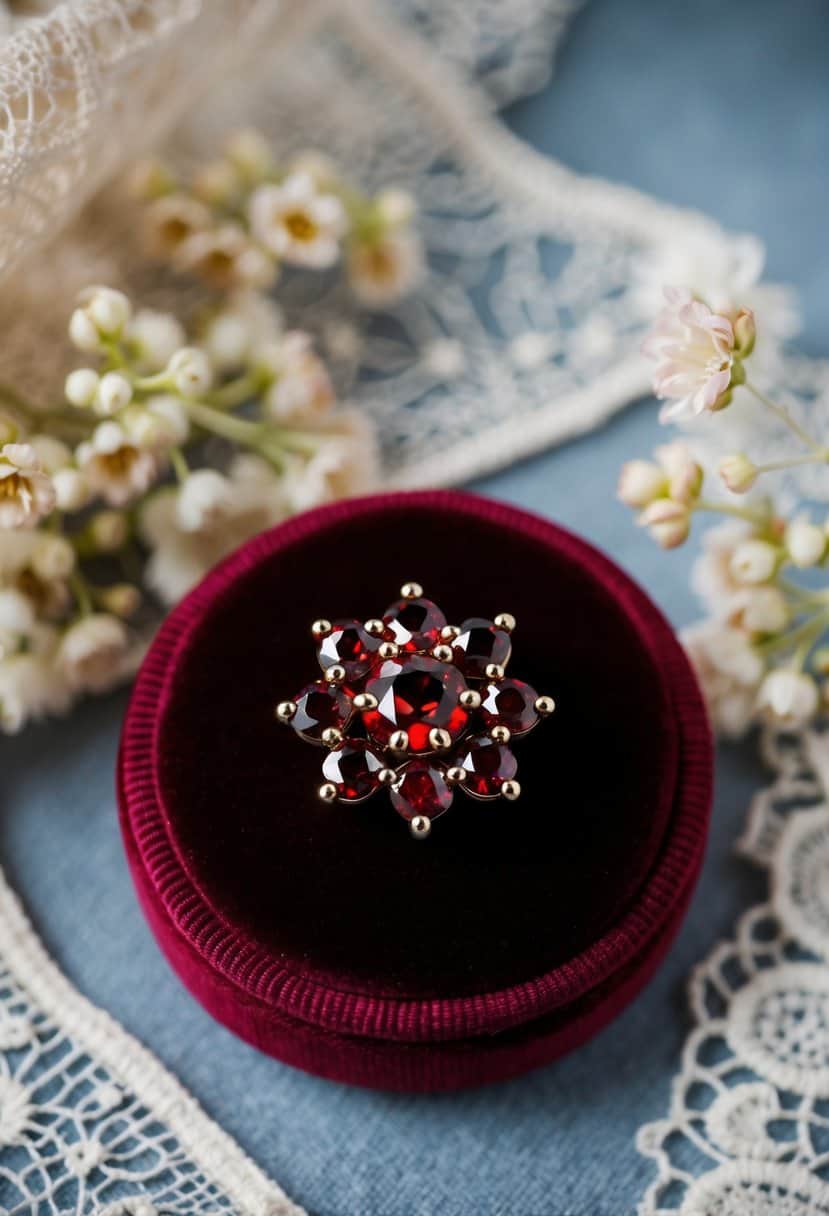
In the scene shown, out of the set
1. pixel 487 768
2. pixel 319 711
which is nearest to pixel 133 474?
pixel 319 711

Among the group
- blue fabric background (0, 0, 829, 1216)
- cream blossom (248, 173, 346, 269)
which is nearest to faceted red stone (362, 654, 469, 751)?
blue fabric background (0, 0, 829, 1216)

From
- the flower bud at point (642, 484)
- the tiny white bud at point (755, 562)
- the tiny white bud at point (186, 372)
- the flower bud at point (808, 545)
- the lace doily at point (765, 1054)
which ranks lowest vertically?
the lace doily at point (765, 1054)

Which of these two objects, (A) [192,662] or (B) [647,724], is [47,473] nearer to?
(A) [192,662]

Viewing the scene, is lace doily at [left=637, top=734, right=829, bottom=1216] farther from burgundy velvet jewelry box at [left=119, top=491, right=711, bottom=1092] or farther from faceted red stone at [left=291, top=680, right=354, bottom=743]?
faceted red stone at [left=291, top=680, right=354, bottom=743]

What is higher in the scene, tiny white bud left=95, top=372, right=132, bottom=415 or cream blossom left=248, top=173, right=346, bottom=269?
tiny white bud left=95, top=372, right=132, bottom=415

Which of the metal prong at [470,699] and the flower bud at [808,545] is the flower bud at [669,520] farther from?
the metal prong at [470,699]

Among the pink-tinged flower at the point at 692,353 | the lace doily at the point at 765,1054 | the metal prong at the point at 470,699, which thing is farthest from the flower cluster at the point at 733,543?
the metal prong at the point at 470,699

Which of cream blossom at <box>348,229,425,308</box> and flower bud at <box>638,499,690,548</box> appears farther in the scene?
cream blossom at <box>348,229,425,308</box>

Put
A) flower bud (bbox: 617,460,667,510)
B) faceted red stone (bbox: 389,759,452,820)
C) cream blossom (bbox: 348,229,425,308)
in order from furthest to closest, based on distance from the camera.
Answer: cream blossom (bbox: 348,229,425,308) < flower bud (bbox: 617,460,667,510) < faceted red stone (bbox: 389,759,452,820)
